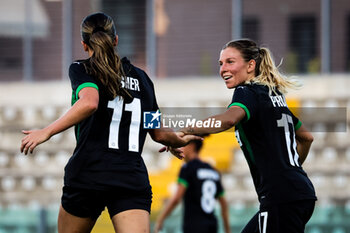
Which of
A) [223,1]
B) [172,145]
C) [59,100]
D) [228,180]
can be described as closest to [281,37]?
[223,1]

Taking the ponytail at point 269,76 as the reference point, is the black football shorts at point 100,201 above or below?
below

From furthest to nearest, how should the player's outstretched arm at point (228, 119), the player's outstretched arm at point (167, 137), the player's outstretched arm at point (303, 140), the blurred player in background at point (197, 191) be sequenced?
the blurred player in background at point (197, 191)
the player's outstretched arm at point (303, 140)
the player's outstretched arm at point (167, 137)
the player's outstretched arm at point (228, 119)

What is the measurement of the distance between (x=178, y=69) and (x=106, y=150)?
944 centimetres

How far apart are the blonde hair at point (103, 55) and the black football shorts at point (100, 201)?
1.98 feet

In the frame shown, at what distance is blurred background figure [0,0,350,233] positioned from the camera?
1314cm

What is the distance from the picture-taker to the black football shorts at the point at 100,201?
4.61 meters

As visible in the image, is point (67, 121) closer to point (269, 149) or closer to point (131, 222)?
point (131, 222)

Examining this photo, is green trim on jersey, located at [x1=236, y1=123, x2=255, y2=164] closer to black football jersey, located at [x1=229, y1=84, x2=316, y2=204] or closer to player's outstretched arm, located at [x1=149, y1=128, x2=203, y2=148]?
black football jersey, located at [x1=229, y1=84, x2=316, y2=204]

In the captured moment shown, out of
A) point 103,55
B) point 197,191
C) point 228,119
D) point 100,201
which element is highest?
point 103,55

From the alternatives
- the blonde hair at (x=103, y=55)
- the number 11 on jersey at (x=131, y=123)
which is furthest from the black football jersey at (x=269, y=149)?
the blonde hair at (x=103, y=55)

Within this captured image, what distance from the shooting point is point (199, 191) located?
8.61 m

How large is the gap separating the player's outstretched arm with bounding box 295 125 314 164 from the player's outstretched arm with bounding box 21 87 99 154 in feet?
4.92

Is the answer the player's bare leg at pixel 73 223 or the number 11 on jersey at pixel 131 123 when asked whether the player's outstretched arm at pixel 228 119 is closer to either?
the number 11 on jersey at pixel 131 123

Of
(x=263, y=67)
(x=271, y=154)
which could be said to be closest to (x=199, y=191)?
(x=263, y=67)
